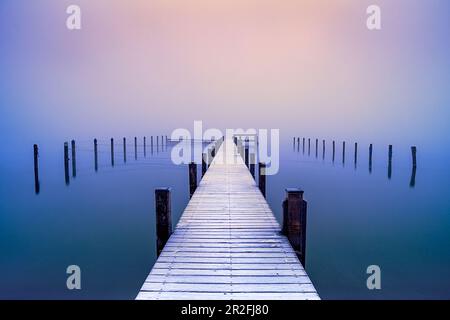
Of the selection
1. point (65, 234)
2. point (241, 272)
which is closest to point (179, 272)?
point (241, 272)

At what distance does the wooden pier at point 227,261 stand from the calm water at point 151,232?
2358 mm

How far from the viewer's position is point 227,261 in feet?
15.3

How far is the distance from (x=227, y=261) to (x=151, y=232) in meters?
7.03

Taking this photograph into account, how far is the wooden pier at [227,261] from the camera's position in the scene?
12.4 feet

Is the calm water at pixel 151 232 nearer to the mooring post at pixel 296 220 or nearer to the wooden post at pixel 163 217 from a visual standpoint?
the wooden post at pixel 163 217

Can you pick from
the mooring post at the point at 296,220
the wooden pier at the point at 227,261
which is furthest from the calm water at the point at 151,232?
the mooring post at the point at 296,220

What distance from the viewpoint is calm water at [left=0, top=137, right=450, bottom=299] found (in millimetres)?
7785

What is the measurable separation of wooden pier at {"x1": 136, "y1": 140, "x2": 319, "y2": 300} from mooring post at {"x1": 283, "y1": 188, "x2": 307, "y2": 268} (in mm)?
166

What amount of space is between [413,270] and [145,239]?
281 inches

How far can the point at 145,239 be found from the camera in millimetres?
10531

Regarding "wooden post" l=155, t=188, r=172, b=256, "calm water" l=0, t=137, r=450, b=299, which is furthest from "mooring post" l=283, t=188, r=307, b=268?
"calm water" l=0, t=137, r=450, b=299

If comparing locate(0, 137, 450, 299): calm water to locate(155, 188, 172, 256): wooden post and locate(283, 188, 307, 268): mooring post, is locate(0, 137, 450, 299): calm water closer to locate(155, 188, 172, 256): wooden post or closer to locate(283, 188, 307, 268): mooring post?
locate(155, 188, 172, 256): wooden post

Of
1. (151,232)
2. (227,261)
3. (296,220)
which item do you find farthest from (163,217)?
(151,232)
